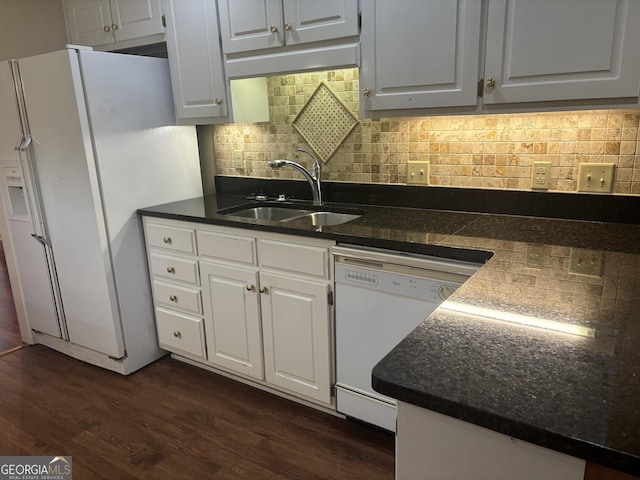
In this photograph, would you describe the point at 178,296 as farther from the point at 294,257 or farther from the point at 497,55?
the point at 497,55

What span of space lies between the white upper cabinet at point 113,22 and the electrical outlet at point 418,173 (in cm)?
150

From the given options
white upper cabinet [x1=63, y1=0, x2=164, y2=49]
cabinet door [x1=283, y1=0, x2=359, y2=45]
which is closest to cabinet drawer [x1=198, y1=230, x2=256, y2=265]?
cabinet door [x1=283, y1=0, x2=359, y2=45]

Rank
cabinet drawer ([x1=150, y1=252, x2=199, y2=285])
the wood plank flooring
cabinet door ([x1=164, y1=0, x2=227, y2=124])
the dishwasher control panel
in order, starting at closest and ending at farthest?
the dishwasher control panel, the wood plank flooring, cabinet door ([x1=164, y1=0, x2=227, y2=124]), cabinet drawer ([x1=150, y1=252, x2=199, y2=285])

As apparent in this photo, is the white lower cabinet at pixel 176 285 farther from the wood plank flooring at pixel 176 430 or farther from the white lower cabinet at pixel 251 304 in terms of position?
the wood plank flooring at pixel 176 430

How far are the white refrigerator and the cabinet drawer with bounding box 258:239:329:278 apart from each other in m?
→ 0.91

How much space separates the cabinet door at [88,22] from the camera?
2648mm

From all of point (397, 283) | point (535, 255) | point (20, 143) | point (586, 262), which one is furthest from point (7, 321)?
point (586, 262)

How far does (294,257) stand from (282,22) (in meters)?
1.04

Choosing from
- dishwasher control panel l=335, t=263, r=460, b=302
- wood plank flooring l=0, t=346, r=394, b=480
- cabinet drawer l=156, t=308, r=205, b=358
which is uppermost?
dishwasher control panel l=335, t=263, r=460, b=302

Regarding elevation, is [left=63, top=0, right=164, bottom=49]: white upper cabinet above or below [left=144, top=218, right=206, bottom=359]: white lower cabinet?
above

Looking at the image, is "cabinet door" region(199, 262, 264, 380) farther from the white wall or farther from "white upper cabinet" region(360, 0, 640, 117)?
the white wall

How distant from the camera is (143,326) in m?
2.68

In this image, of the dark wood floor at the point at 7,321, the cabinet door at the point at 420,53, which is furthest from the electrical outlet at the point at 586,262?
the dark wood floor at the point at 7,321

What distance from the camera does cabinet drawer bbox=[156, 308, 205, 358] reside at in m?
2.51
